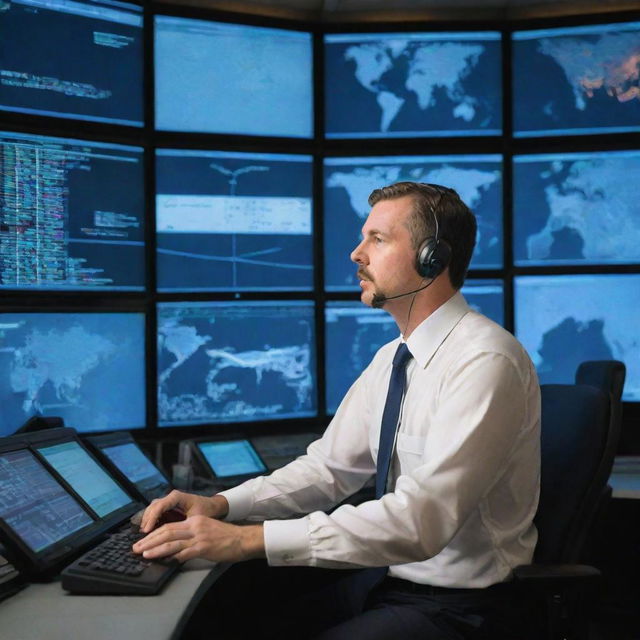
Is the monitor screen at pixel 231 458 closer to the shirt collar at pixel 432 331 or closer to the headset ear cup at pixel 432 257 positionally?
the shirt collar at pixel 432 331

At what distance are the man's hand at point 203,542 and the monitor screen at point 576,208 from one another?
186 cm

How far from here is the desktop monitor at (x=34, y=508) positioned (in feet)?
4.27

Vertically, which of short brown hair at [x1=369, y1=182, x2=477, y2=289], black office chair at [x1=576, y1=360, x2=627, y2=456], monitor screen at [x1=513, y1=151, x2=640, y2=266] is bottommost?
black office chair at [x1=576, y1=360, x2=627, y2=456]

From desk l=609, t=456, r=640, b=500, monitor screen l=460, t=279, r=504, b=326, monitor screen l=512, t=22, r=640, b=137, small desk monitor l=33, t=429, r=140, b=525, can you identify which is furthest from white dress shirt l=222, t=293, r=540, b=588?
monitor screen l=512, t=22, r=640, b=137

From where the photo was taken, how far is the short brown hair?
1601mm

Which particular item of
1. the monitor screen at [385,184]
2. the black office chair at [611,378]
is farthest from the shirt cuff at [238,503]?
the monitor screen at [385,184]

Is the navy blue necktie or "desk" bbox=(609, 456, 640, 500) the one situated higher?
the navy blue necktie

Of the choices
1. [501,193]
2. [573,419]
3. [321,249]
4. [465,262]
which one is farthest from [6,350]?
[501,193]

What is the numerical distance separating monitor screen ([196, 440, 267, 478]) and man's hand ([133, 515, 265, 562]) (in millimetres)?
989

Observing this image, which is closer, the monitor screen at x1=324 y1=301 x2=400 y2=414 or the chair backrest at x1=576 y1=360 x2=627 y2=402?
the chair backrest at x1=576 y1=360 x2=627 y2=402

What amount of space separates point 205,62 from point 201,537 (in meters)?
1.87

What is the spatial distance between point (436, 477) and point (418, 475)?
0.03 metres

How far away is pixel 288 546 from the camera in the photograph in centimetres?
129

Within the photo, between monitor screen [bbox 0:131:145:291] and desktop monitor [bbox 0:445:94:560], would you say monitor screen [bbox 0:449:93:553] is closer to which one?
desktop monitor [bbox 0:445:94:560]
